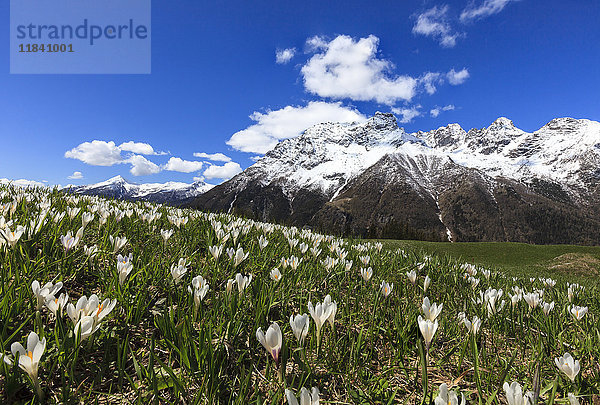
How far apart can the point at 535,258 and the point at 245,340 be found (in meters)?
32.0

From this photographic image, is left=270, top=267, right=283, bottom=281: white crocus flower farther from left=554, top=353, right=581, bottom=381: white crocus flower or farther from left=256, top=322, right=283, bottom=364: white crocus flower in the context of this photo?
left=554, top=353, right=581, bottom=381: white crocus flower

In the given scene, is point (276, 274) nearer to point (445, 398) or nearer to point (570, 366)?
Answer: point (445, 398)

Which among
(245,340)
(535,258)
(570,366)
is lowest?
(535,258)

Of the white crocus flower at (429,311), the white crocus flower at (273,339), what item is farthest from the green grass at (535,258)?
the white crocus flower at (273,339)

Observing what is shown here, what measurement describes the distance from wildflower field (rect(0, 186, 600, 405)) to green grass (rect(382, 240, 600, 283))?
1410cm

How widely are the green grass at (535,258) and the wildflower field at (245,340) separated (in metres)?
14.1

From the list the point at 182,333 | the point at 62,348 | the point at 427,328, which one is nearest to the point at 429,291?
the point at 427,328

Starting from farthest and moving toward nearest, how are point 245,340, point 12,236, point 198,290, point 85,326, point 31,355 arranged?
1. point 12,236
2. point 198,290
3. point 245,340
4. point 85,326
5. point 31,355

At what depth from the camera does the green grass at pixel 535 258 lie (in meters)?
19.1

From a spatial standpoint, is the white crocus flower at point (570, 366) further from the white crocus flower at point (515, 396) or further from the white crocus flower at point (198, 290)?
the white crocus flower at point (198, 290)

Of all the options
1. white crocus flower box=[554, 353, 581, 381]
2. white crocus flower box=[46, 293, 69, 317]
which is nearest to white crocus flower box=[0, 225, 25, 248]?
white crocus flower box=[46, 293, 69, 317]

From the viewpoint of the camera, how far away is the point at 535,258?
84.4 feet

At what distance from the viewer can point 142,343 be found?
219 cm

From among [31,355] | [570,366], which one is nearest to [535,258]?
[570,366]
